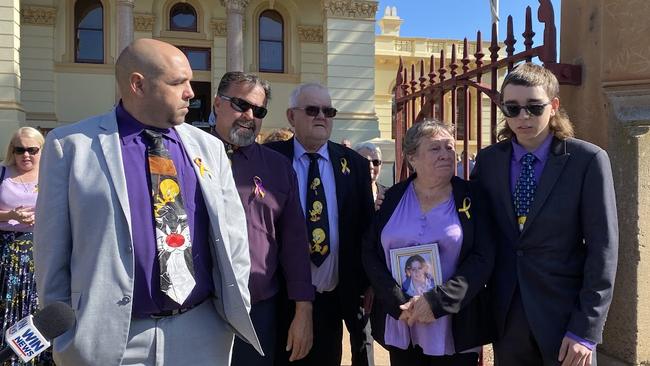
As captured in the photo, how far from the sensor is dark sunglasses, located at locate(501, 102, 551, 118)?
2.48 meters

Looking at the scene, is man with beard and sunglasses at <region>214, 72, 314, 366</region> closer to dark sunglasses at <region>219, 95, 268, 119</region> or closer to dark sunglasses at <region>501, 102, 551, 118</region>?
dark sunglasses at <region>219, 95, 268, 119</region>

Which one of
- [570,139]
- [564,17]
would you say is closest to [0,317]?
[570,139]

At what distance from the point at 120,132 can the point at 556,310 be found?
6.73 feet

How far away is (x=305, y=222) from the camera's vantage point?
10.2 ft

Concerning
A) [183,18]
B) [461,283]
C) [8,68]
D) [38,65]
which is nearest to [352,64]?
[183,18]

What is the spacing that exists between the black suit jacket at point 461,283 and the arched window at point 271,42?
20.3 meters

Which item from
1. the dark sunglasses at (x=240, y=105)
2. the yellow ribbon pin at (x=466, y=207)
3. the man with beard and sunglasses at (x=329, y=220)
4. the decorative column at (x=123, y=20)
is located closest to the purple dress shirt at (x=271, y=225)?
the dark sunglasses at (x=240, y=105)

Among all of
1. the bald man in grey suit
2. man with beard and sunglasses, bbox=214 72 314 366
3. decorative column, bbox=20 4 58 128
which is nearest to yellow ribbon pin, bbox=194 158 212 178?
the bald man in grey suit

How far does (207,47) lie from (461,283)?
837 inches

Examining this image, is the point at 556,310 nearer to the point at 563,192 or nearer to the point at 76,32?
the point at 563,192

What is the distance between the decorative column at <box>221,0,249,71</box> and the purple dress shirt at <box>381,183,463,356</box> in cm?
1810

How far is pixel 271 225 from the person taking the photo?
293cm

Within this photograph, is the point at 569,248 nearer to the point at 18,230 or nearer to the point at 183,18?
the point at 18,230

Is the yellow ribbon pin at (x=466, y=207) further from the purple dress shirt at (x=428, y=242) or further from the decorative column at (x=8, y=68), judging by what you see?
the decorative column at (x=8, y=68)
